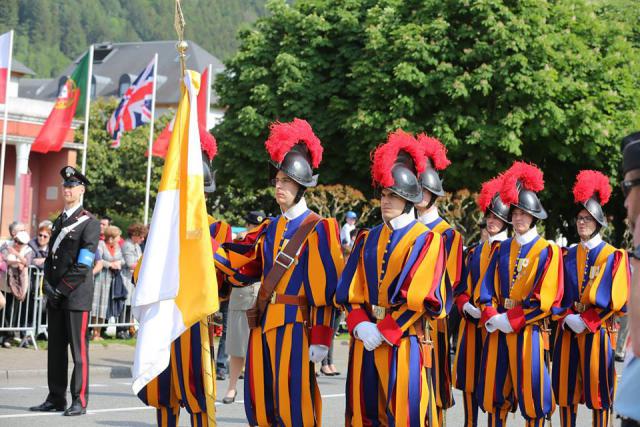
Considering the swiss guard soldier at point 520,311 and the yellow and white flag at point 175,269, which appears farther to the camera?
the swiss guard soldier at point 520,311

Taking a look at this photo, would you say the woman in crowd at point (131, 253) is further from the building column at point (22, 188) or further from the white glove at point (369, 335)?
the building column at point (22, 188)

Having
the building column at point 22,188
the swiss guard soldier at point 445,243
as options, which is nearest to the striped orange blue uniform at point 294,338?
the swiss guard soldier at point 445,243

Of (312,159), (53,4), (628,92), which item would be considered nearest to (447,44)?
(628,92)

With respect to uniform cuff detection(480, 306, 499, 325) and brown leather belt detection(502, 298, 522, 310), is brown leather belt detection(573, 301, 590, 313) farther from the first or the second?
uniform cuff detection(480, 306, 499, 325)

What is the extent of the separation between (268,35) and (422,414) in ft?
91.6

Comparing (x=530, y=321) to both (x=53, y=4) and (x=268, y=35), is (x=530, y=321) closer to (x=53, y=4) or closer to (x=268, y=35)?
(x=268, y=35)

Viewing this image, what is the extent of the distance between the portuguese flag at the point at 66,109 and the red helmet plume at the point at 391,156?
19.1 meters

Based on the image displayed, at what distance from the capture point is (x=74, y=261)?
10453 mm

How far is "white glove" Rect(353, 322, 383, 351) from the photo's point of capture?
282 inches

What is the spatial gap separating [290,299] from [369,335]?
679mm

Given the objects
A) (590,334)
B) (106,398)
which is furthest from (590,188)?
(106,398)

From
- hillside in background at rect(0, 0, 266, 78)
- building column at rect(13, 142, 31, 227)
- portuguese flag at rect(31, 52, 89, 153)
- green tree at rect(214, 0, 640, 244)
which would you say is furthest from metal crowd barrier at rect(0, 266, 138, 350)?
hillside in background at rect(0, 0, 266, 78)

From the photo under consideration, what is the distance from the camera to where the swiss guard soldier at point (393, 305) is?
282 inches

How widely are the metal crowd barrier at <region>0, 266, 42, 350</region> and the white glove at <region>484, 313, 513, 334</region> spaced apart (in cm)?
794
